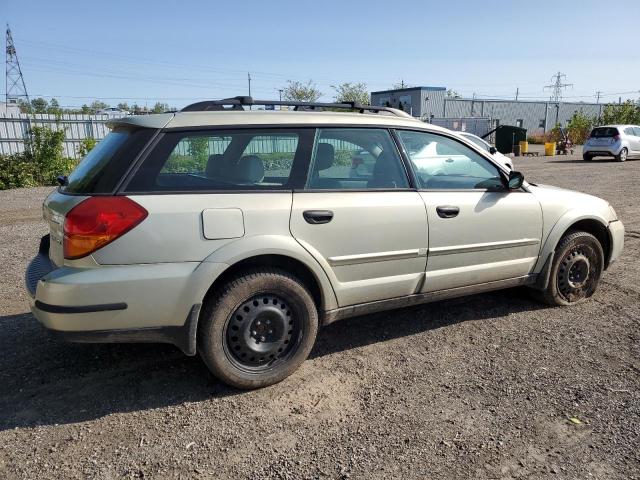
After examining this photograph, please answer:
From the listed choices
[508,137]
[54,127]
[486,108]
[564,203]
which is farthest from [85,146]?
[486,108]

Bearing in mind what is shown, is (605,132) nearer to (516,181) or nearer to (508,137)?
(508,137)

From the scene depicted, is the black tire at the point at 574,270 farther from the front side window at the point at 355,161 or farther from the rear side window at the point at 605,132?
the rear side window at the point at 605,132

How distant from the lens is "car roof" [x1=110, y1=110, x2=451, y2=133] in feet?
10.7

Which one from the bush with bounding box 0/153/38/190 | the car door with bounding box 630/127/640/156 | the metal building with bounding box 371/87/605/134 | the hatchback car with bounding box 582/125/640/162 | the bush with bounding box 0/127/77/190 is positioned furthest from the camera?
the metal building with bounding box 371/87/605/134

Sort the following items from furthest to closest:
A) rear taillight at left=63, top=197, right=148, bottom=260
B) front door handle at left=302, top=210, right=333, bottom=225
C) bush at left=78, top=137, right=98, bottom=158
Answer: bush at left=78, top=137, right=98, bottom=158
front door handle at left=302, top=210, right=333, bottom=225
rear taillight at left=63, top=197, right=148, bottom=260

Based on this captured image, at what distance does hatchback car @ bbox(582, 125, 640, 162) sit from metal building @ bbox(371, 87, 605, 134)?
19.8 metres

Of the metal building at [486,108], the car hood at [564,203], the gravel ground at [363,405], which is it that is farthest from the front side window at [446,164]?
the metal building at [486,108]

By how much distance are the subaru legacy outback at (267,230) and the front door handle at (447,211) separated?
20 mm

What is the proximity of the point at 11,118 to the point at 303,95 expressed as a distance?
39.8 m

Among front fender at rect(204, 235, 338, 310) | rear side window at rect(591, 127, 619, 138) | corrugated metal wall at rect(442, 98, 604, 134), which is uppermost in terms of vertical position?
corrugated metal wall at rect(442, 98, 604, 134)

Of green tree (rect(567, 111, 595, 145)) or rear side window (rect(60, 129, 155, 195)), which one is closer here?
rear side window (rect(60, 129, 155, 195))

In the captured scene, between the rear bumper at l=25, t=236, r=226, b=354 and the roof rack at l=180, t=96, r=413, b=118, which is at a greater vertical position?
the roof rack at l=180, t=96, r=413, b=118

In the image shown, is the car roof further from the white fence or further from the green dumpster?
the green dumpster

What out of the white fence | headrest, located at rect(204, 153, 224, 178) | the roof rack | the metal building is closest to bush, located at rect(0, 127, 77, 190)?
the white fence
